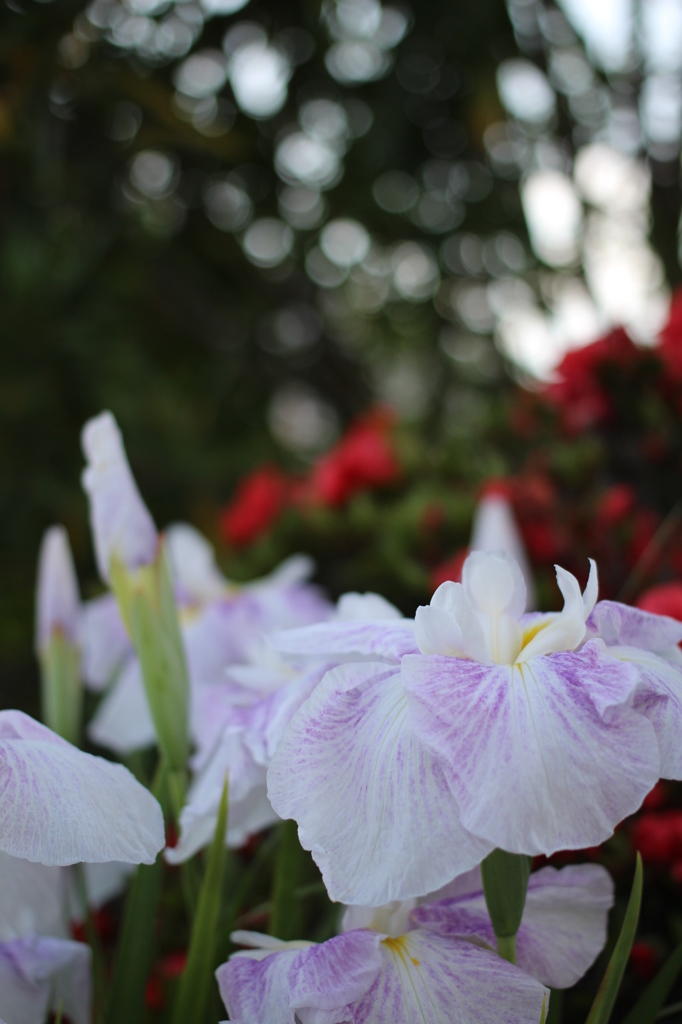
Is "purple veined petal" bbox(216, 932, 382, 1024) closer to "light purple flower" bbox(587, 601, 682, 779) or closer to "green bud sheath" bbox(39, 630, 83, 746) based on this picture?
"light purple flower" bbox(587, 601, 682, 779)

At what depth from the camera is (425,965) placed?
0.37 meters

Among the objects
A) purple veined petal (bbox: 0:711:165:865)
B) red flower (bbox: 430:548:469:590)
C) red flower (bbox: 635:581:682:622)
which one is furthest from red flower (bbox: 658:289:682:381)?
purple veined petal (bbox: 0:711:165:865)

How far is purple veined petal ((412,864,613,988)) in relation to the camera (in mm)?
405

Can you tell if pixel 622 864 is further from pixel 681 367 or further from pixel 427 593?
pixel 681 367

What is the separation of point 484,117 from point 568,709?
1855 mm

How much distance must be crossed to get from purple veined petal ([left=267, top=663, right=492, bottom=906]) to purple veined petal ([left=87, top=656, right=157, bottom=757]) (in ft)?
1.01

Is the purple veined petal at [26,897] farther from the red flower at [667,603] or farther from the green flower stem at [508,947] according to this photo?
the red flower at [667,603]

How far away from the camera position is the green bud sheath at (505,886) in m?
0.35

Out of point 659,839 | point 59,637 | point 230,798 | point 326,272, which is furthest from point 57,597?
point 326,272

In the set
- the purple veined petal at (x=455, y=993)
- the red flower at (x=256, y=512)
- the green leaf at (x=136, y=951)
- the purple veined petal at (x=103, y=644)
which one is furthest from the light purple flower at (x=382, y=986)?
the red flower at (x=256, y=512)

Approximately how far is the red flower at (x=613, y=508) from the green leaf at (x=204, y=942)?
727 millimetres

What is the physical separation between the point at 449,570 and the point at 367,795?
2.22ft

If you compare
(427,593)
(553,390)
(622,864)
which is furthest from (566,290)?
(622,864)

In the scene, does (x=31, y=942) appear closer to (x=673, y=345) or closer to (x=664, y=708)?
(x=664, y=708)
